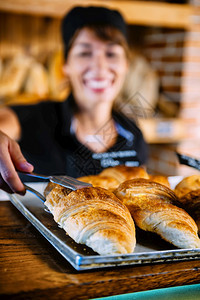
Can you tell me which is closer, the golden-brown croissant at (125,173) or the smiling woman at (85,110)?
the golden-brown croissant at (125,173)

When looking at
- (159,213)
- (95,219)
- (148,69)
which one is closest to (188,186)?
(159,213)

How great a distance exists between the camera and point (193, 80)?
2.74 metres

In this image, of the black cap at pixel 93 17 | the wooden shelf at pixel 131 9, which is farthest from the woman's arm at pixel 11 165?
the wooden shelf at pixel 131 9

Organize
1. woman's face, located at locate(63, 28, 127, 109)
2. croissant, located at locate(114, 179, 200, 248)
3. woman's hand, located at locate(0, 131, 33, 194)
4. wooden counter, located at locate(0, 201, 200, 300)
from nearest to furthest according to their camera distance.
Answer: wooden counter, located at locate(0, 201, 200, 300)
croissant, located at locate(114, 179, 200, 248)
woman's hand, located at locate(0, 131, 33, 194)
woman's face, located at locate(63, 28, 127, 109)

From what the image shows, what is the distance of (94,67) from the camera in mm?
1952

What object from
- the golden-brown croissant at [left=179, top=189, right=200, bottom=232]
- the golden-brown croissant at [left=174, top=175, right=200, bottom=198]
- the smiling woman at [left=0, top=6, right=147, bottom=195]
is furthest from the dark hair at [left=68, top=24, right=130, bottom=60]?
the golden-brown croissant at [left=179, top=189, right=200, bottom=232]

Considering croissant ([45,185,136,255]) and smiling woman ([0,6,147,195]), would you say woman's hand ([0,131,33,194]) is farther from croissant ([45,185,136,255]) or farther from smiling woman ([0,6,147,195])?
smiling woman ([0,6,147,195])

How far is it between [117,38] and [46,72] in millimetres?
797

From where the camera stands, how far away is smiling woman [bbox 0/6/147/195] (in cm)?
182

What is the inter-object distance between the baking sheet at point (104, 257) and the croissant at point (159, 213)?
0.9 inches

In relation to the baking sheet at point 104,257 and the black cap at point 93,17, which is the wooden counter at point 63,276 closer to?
the baking sheet at point 104,257

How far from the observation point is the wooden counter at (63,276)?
538 mm

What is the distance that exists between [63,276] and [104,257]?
0.07 metres

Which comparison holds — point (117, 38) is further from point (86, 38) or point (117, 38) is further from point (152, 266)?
point (152, 266)
